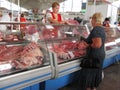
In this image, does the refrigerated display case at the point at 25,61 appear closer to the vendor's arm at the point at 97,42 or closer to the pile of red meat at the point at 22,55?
the pile of red meat at the point at 22,55

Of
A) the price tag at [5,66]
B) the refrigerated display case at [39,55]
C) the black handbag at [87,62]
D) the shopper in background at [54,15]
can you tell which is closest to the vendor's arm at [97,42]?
the black handbag at [87,62]

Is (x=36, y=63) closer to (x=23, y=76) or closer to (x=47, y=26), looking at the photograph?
(x=23, y=76)

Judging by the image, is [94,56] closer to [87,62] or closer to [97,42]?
[87,62]

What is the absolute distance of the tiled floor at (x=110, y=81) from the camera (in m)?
3.82

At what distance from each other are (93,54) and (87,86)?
617mm

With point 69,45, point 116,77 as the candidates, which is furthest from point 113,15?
point 69,45

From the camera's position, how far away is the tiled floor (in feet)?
12.5

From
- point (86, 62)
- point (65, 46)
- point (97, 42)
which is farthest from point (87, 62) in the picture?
point (65, 46)

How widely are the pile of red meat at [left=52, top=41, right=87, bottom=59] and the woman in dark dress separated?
0.20m

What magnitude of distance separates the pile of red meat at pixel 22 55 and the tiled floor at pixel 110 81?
1.36 metres

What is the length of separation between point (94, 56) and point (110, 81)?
1478mm

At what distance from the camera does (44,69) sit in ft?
8.27

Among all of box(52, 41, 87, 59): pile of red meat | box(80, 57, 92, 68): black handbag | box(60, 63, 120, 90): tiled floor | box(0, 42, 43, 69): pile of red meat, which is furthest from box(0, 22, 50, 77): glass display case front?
box(60, 63, 120, 90): tiled floor

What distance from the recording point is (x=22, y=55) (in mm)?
2625
